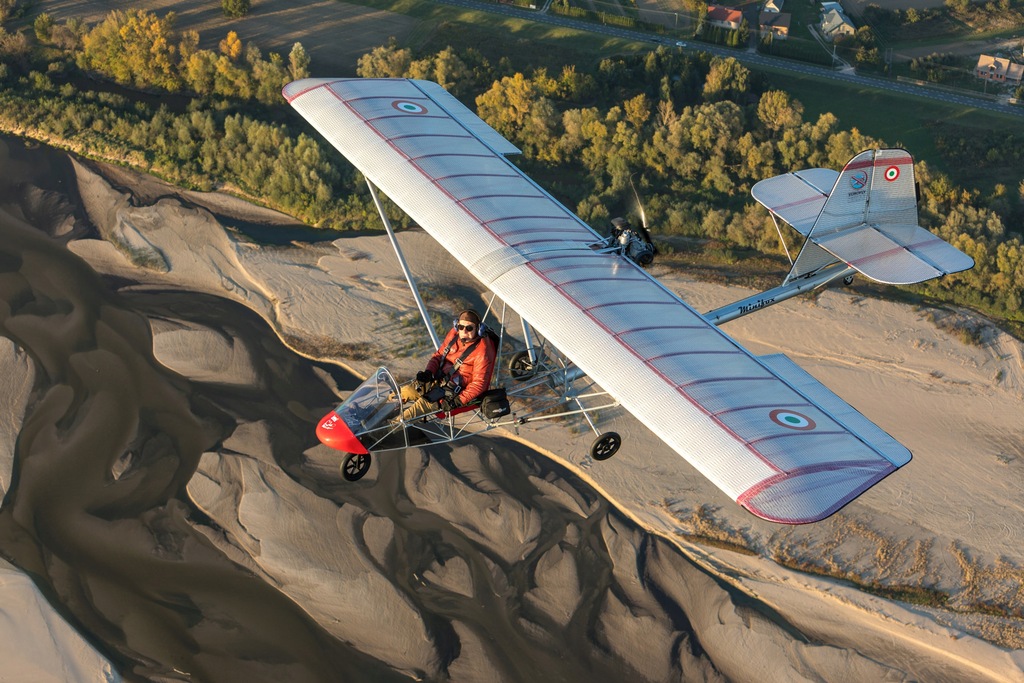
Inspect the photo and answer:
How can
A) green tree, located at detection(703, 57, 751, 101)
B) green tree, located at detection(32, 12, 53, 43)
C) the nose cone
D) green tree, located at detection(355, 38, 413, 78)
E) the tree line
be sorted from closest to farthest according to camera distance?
1. the nose cone
2. the tree line
3. green tree, located at detection(703, 57, 751, 101)
4. green tree, located at detection(355, 38, 413, 78)
5. green tree, located at detection(32, 12, 53, 43)

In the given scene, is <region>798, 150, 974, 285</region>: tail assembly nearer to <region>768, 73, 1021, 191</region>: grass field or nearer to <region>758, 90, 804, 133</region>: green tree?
<region>758, 90, 804, 133</region>: green tree

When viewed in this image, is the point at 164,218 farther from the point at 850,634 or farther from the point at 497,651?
the point at 850,634

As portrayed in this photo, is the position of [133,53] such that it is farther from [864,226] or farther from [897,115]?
[897,115]

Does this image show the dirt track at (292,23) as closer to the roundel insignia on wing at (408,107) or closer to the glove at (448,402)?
the roundel insignia on wing at (408,107)

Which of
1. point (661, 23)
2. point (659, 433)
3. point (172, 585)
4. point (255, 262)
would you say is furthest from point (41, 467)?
point (661, 23)

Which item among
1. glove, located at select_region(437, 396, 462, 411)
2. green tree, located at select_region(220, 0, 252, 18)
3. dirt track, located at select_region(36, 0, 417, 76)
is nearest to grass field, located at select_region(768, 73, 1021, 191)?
dirt track, located at select_region(36, 0, 417, 76)

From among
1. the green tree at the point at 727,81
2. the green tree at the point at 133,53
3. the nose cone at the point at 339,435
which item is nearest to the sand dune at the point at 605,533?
the nose cone at the point at 339,435

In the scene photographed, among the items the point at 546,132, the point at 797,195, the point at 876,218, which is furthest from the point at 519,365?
the point at 546,132
